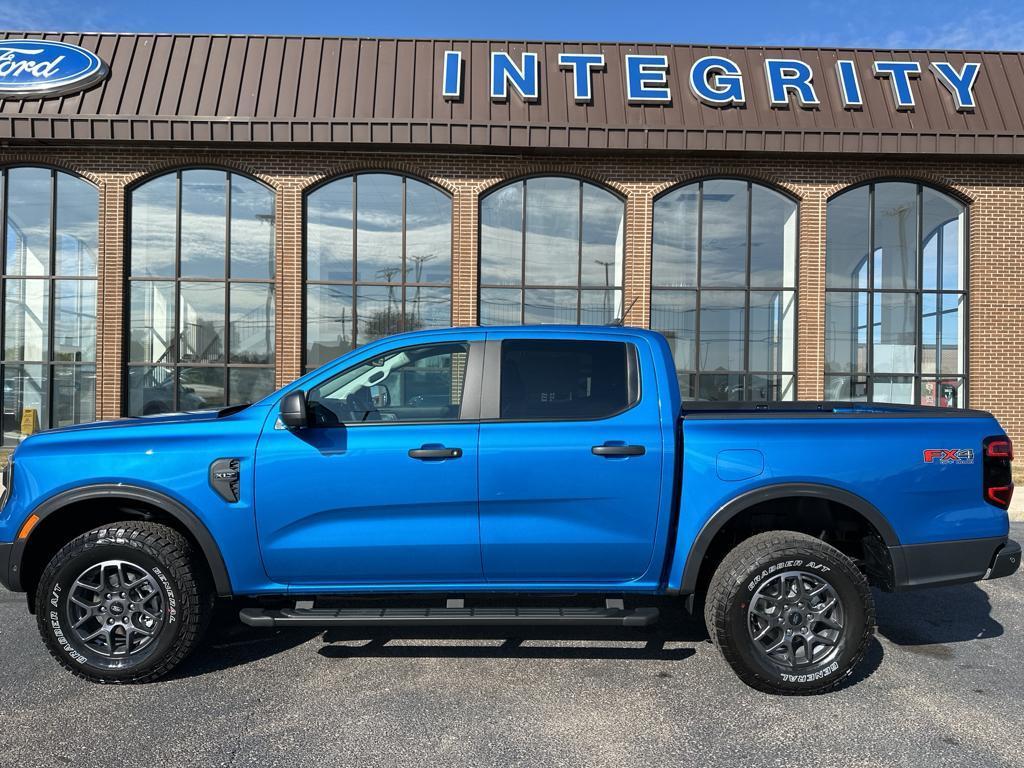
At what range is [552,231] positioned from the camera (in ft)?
39.6

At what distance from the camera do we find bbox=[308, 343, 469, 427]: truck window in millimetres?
3588

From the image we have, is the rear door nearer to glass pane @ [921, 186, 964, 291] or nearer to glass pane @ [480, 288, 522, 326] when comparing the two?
glass pane @ [480, 288, 522, 326]

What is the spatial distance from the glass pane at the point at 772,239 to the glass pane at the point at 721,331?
1.97ft

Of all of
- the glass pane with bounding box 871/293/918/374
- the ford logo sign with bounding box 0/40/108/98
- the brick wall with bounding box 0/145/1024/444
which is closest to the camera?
the ford logo sign with bounding box 0/40/108/98

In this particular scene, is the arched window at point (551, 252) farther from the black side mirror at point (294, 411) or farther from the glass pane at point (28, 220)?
the black side mirror at point (294, 411)

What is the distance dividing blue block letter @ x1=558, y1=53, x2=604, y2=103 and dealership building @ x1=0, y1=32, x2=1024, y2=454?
0.04m

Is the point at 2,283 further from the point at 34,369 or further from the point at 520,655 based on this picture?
the point at 520,655

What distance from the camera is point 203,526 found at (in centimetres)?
343

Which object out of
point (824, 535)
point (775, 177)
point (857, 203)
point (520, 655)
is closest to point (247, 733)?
point (520, 655)

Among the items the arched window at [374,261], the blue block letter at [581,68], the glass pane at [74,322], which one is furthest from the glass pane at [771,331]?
the glass pane at [74,322]

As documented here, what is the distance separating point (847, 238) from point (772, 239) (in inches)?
53.1

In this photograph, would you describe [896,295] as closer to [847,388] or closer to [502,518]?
[847,388]

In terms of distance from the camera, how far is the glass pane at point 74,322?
1181 cm

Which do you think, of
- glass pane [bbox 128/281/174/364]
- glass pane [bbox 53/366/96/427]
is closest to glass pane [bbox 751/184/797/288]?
glass pane [bbox 128/281/174/364]
